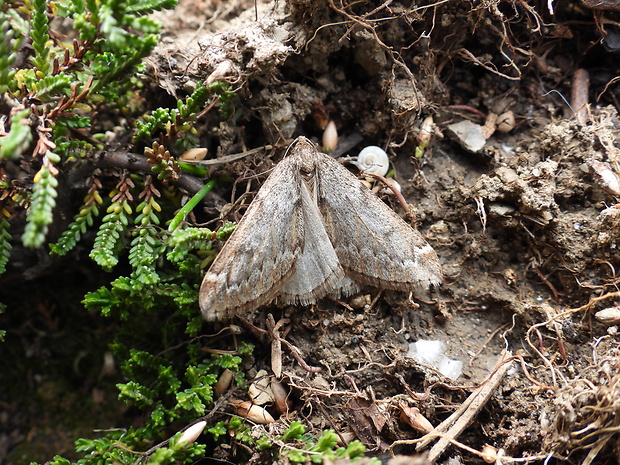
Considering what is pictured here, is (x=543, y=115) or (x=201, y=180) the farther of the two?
(x=543, y=115)

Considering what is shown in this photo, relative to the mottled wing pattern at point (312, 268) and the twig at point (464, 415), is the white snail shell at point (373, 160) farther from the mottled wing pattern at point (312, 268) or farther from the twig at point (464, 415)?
the twig at point (464, 415)

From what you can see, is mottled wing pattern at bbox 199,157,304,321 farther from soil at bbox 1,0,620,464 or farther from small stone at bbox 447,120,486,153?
small stone at bbox 447,120,486,153

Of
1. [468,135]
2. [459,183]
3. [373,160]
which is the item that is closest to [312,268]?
[373,160]

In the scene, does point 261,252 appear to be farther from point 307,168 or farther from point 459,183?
point 459,183

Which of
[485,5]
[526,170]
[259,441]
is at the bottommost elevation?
[259,441]

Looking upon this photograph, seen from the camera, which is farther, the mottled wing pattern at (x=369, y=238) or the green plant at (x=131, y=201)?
the mottled wing pattern at (x=369, y=238)

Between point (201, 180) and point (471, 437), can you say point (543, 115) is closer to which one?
point (471, 437)

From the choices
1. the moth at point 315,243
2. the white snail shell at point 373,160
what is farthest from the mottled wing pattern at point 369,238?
the white snail shell at point 373,160

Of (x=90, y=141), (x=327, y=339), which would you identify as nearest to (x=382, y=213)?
(x=327, y=339)

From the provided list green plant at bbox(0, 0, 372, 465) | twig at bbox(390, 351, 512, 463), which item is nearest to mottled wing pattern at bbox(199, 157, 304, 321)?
green plant at bbox(0, 0, 372, 465)
